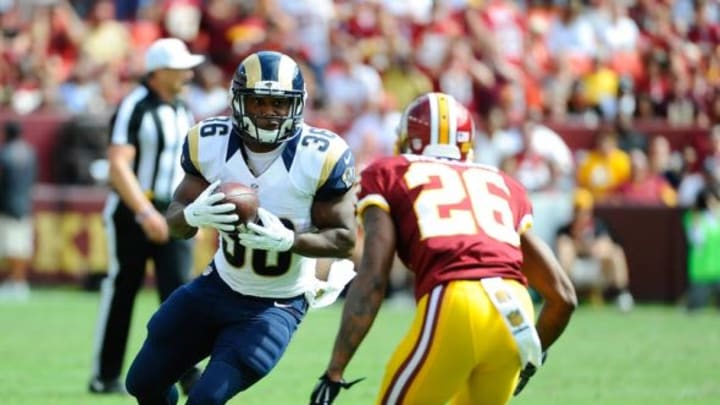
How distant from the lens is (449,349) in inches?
202

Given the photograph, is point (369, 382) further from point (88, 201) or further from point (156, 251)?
point (88, 201)

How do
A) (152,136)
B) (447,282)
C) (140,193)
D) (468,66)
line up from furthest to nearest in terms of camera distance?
(468,66), (152,136), (140,193), (447,282)

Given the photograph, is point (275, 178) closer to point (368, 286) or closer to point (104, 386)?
point (368, 286)

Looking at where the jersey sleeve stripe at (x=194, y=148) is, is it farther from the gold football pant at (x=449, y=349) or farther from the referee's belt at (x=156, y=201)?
the referee's belt at (x=156, y=201)

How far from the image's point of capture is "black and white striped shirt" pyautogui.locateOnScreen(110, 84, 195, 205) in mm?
8656

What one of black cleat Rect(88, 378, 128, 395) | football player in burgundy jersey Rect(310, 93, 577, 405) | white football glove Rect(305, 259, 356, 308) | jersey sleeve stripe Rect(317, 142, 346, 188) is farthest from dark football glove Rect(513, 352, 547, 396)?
black cleat Rect(88, 378, 128, 395)

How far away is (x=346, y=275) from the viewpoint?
6.44 m

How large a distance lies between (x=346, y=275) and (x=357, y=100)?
10.7 meters

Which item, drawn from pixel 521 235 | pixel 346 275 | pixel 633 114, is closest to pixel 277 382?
pixel 346 275

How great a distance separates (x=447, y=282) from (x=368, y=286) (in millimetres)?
284

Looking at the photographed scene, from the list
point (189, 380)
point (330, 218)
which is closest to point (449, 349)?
point (330, 218)

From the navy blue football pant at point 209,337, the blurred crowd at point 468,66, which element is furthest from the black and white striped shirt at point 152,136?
the blurred crowd at point 468,66

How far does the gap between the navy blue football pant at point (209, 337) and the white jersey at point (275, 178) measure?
91mm

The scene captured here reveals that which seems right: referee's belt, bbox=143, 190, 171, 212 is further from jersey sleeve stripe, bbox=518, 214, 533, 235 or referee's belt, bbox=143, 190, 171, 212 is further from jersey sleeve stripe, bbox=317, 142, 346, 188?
jersey sleeve stripe, bbox=518, 214, 533, 235
